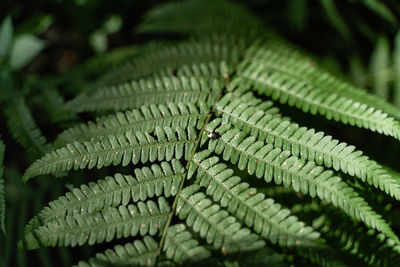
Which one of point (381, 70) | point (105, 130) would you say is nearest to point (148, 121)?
point (105, 130)

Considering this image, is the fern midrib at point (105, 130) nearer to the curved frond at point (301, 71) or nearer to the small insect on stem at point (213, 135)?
the small insect on stem at point (213, 135)

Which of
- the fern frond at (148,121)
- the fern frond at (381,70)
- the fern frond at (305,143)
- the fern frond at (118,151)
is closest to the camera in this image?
the fern frond at (305,143)

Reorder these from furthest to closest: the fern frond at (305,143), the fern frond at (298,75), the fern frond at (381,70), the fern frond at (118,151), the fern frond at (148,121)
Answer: the fern frond at (381,70)
the fern frond at (298,75)
the fern frond at (148,121)
the fern frond at (118,151)
the fern frond at (305,143)

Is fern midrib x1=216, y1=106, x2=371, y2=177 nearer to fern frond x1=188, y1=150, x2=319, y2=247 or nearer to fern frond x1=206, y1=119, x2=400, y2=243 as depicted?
fern frond x1=206, y1=119, x2=400, y2=243

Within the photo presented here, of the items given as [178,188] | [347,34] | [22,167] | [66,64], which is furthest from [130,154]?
[66,64]

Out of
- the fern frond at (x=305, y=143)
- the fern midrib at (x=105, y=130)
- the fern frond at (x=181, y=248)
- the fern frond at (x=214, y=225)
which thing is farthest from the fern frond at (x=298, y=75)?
the fern frond at (x=181, y=248)

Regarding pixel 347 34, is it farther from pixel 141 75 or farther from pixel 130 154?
pixel 130 154

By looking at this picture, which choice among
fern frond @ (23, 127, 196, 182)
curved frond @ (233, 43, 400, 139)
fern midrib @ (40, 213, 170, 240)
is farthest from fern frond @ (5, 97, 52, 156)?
curved frond @ (233, 43, 400, 139)

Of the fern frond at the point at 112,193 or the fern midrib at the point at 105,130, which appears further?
the fern midrib at the point at 105,130
